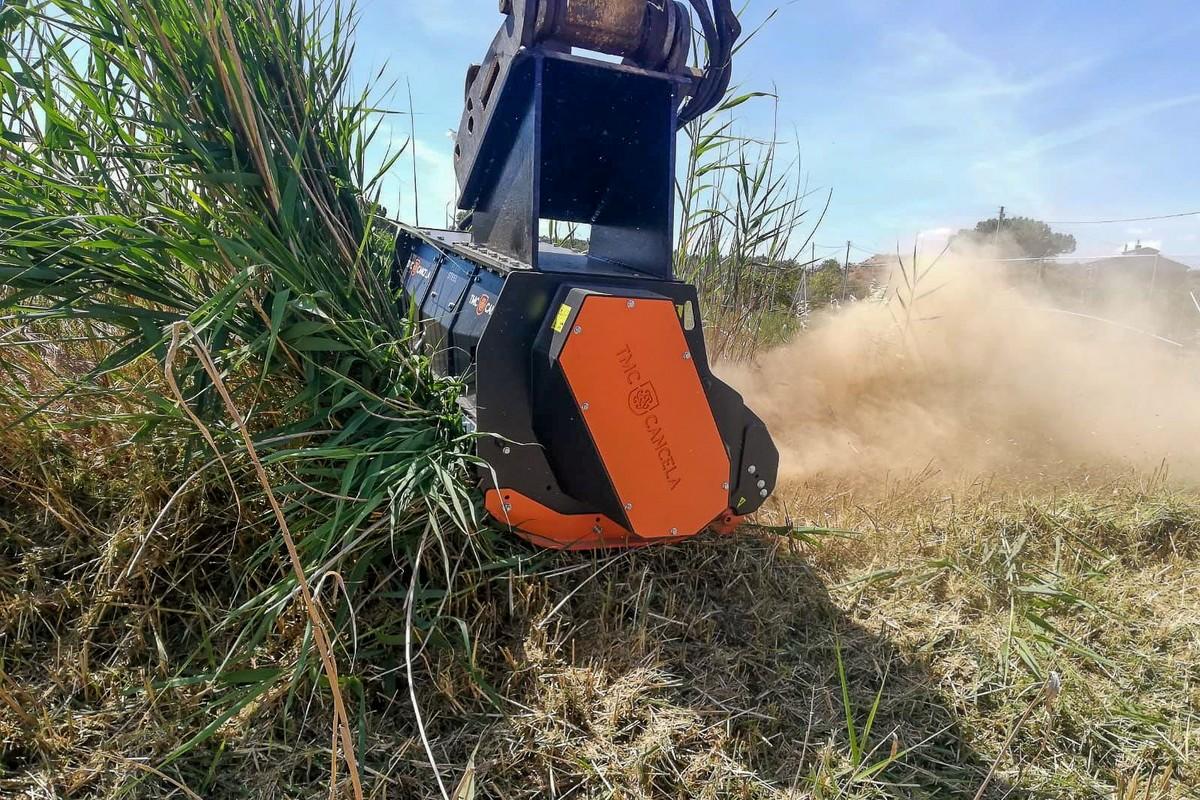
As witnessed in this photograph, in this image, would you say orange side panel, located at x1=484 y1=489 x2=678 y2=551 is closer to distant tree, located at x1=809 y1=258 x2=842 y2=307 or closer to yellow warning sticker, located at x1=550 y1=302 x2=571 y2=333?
yellow warning sticker, located at x1=550 y1=302 x2=571 y2=333

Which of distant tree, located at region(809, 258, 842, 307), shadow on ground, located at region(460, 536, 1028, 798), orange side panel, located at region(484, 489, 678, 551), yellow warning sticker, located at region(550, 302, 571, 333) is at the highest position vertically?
distant tree, located at region(809, 258, 842, 307)

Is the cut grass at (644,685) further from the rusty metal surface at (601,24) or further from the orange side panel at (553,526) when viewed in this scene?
the rusty metal surface at (601,24)

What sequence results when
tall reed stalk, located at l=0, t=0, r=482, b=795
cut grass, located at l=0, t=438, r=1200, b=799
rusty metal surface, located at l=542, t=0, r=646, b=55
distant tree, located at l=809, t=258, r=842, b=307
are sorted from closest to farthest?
cut grass, located at l=0, t=438, r=1200, b=799 < tall reed stalk, located at l=0, t=0, r=482, b=795 < rusty metal surface, located at l=542, t=0, r=646, b=55 < distant tree, located at l=809, t=258, r=842, b=307

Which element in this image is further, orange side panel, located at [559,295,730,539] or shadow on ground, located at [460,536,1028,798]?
orange side panel, located at [559,295,730,539]

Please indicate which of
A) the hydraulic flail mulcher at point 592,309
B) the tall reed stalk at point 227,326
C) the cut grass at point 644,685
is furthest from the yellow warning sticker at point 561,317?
the cut grass at point 644,685

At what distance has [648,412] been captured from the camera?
1.96m

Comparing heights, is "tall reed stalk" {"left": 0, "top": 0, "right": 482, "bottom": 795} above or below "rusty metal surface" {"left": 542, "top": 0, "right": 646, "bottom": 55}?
below

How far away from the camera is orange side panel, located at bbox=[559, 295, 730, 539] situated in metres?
Result: 1.88

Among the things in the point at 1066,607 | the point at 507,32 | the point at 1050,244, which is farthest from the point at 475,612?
the point at 1050,244

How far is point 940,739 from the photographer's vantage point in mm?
1882

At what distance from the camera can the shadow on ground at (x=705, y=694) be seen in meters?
1.65

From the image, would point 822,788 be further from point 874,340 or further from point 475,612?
point 874,340

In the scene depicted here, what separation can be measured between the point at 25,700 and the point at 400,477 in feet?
3.39

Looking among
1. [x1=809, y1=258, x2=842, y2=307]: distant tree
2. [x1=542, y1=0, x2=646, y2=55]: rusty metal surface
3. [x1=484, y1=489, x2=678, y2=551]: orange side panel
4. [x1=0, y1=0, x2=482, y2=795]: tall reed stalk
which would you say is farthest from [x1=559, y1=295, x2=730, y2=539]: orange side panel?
[x1=809, y1=258, x2=842, y2=307]: distant tree
